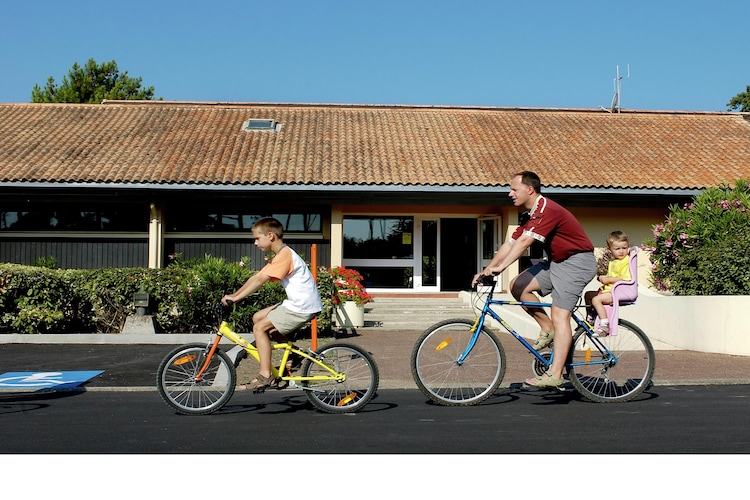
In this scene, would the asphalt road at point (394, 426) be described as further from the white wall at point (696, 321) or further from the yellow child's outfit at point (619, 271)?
the white wall at point (696, 321)

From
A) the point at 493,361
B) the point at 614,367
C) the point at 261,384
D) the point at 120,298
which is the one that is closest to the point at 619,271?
the point at 614,367

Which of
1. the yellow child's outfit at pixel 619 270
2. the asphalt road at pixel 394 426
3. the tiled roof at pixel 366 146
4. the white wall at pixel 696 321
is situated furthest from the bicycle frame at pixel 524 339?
the tiled roof at pixel 366 146

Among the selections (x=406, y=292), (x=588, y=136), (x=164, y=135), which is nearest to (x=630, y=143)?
(x=588, y=136)

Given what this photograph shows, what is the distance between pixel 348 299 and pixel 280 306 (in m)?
9.65

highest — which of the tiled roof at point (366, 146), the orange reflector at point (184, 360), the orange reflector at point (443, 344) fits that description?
the tiled roof at point (366, 146)

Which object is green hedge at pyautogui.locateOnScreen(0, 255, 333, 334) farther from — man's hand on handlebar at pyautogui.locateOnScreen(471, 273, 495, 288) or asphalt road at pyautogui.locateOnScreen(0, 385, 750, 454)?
man's hand on handlebar at pyautogui.locateOnScreen(471, 273, 495, 288)

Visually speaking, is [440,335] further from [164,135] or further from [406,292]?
[164,135]

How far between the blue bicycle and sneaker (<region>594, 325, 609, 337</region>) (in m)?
0.04

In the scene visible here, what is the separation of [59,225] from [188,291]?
847 centimetres

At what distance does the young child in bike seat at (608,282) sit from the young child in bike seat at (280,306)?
9.04 feet

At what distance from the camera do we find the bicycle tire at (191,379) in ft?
22.7

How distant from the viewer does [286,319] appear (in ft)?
22.7

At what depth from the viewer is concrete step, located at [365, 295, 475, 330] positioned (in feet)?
58.9

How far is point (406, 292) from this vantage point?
72.6ft
